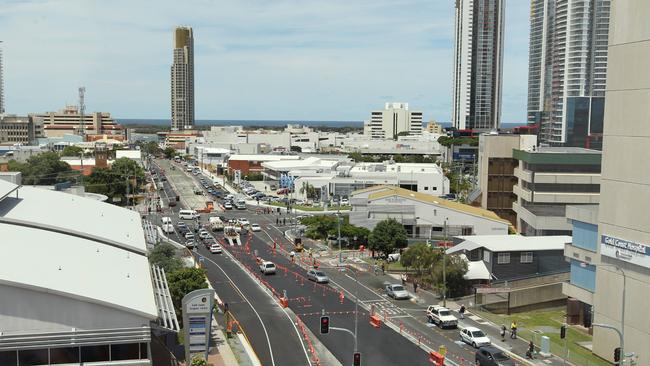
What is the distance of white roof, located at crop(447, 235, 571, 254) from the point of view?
6147 centimetres

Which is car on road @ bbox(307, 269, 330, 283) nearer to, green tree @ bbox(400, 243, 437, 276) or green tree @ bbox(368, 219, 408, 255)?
→ green tree @ bbox(400, 243, 437, 276)

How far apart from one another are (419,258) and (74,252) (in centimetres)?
3218

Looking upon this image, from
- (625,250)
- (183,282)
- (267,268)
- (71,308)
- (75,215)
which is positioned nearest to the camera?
(71,308)

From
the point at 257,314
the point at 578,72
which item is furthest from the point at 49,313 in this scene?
the point at 578,72

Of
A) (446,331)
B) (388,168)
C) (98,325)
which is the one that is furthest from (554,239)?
(388,168)

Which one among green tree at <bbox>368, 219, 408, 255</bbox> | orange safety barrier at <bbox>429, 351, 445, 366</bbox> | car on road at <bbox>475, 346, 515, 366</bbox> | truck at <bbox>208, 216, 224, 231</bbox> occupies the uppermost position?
green tree at <bbox>368, 219, 408, 255</bbox>

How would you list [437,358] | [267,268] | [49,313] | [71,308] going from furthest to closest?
[267,268]
[437,358]
[71,308]
[49,313]

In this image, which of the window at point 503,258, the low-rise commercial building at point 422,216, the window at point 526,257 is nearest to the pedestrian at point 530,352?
the window at point 503,258

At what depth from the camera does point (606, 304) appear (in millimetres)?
42188

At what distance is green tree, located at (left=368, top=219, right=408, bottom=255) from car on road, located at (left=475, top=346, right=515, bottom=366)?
33.4m

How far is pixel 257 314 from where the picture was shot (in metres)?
50.6

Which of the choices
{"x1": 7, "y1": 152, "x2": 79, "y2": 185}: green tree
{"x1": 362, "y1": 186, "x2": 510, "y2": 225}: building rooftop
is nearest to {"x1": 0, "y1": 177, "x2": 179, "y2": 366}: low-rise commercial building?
{"x1": 362, "y1": 186, "x2": 510, "y2": 225}: building rooftop

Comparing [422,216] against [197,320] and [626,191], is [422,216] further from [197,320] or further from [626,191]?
[197,320]

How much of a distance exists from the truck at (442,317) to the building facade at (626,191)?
9481mm
